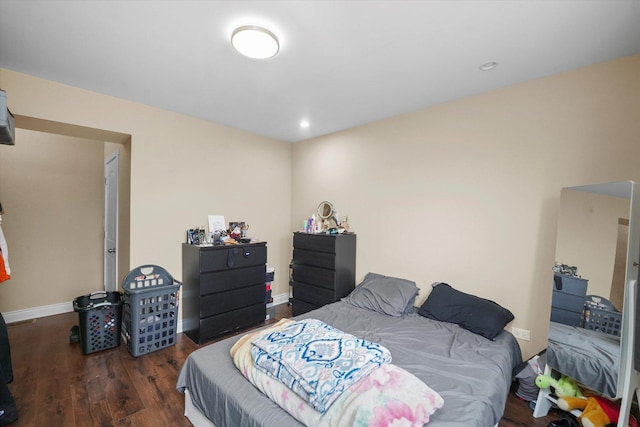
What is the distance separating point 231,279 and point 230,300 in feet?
0.75

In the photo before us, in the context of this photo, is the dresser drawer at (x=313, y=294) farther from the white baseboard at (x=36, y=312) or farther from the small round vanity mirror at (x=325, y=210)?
the white baseboard at (x=36, y=312)

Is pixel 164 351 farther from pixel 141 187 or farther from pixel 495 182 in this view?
pixel 495 182

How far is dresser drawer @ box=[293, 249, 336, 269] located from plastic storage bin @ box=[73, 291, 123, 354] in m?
1.88

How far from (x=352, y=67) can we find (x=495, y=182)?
1559 mm

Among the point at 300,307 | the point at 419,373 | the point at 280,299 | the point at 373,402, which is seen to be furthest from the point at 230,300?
the point at 373,402

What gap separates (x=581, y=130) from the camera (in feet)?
6.39

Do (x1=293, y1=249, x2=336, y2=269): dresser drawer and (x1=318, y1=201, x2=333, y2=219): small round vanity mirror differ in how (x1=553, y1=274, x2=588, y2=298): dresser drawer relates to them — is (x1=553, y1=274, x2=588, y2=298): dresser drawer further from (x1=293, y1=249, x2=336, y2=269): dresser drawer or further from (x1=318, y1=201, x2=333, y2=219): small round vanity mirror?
(x1=318, y1=201, x2=333, y2=219): small round vanity mirror

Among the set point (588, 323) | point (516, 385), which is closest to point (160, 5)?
point (588, 323)

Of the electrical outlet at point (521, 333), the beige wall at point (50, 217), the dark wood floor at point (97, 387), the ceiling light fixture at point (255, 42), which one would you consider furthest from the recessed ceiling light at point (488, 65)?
the beige wall at point (50, 217)

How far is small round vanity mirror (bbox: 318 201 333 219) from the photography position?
11.4 feet

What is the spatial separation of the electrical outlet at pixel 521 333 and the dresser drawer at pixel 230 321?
8.27 ft

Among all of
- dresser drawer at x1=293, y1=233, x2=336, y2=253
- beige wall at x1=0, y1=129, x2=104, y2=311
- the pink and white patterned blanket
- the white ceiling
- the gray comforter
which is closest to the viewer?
the pink and white patterned blanket

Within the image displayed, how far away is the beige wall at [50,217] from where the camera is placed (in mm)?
3152

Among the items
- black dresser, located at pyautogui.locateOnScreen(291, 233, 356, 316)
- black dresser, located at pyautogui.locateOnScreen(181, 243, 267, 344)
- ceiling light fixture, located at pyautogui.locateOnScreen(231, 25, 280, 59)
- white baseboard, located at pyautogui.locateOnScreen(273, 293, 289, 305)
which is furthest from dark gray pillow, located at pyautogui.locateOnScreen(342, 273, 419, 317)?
ceiling light fixture, located at pyautogui.locateOnScreen(231, 25, 280, 59)
